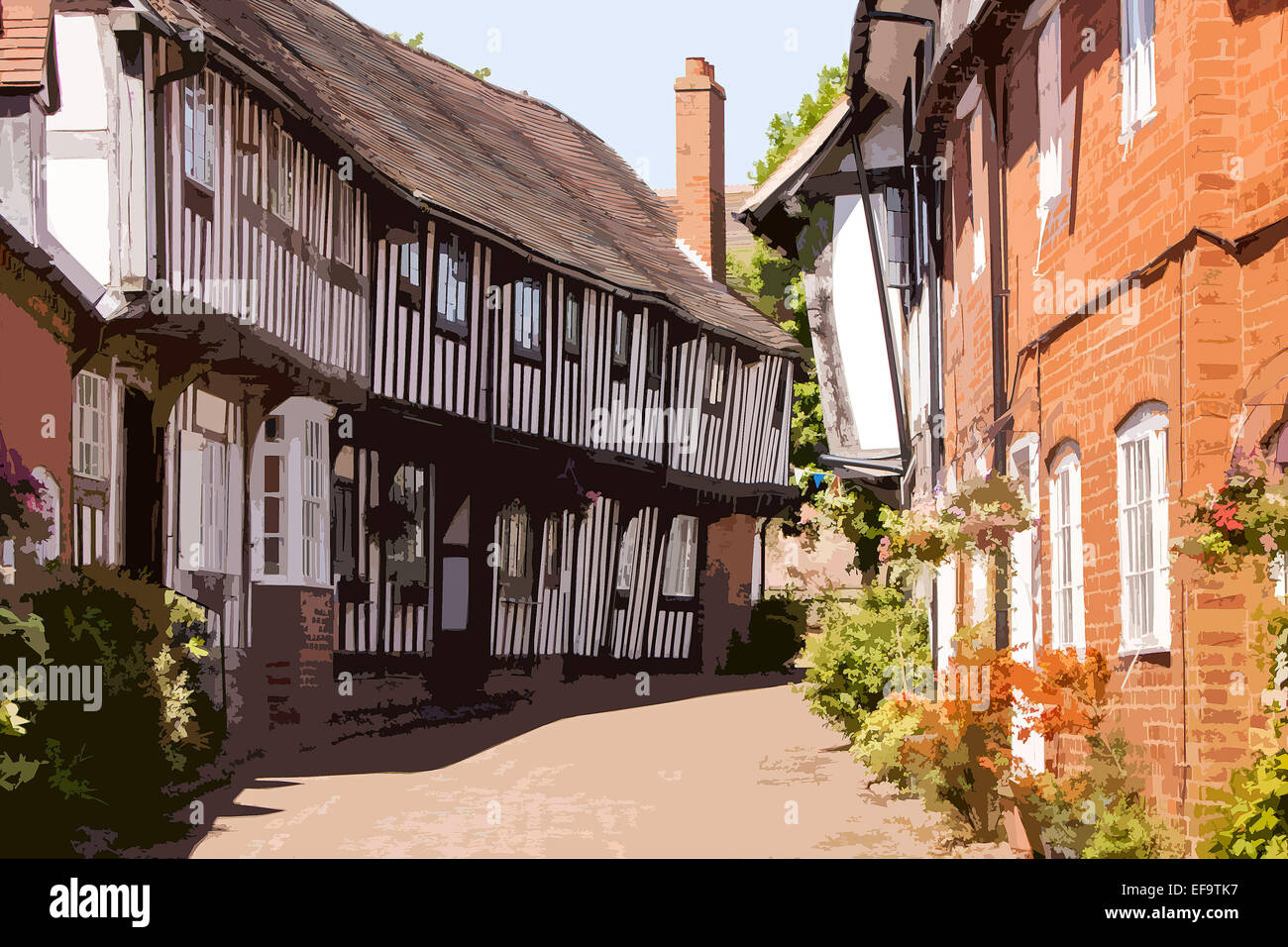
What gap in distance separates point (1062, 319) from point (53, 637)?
6.47m

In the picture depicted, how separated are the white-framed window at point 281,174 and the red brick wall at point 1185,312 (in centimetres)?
847

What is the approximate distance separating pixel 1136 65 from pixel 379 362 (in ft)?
38.9

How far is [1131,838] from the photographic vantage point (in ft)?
27.9

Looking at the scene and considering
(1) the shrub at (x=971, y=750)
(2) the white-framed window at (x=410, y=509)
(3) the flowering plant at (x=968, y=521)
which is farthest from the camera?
(2) the white-framed window at (x=410, y=509)

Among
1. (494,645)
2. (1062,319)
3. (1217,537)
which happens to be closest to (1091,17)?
(1062,319)

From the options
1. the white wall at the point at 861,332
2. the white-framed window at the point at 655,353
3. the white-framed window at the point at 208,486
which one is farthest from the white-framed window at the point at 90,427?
the white-framed window at the point at 655,353

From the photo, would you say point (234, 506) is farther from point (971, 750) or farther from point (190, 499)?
point (971, 750)

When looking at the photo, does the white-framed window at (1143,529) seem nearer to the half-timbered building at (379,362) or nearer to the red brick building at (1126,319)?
the red brick building at (1126,319)

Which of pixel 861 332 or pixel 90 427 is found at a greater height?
pixel 861 332

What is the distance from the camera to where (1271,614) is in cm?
737

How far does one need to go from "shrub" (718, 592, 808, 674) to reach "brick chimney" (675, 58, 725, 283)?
252 inches

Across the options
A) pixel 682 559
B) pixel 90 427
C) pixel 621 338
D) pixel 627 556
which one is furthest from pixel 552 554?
pixel 90 427

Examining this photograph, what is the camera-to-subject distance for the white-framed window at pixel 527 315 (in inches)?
936

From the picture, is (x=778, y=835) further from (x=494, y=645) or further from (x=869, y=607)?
(x=494, y=645)
